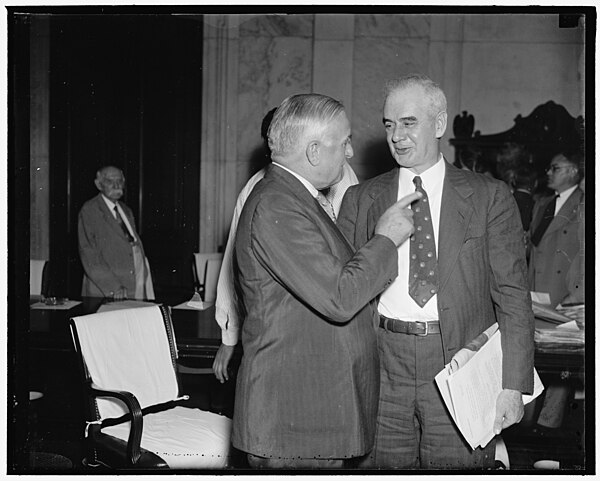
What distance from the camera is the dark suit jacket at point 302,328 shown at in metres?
2.13

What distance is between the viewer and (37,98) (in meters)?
8.02

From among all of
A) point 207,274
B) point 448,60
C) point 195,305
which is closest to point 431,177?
point 195,305

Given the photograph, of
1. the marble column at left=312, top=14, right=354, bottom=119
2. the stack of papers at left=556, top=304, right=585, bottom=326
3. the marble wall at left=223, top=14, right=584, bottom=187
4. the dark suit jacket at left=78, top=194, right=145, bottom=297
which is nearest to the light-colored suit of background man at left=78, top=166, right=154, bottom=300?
the dark suit jacket at left=78, top=194, right=145, bottom=297

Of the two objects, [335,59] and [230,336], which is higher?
[335,59]

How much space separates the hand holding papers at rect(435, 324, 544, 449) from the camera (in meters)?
2.40

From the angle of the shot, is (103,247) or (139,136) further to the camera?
(139,136)

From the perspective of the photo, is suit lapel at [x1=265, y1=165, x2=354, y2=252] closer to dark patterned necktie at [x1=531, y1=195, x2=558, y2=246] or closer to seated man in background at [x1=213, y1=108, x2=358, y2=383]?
seated man in background at [x1=213, y1=108, x2=358, y2=383]

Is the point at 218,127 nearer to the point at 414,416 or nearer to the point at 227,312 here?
the point at 227,312

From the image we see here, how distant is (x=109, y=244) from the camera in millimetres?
6207

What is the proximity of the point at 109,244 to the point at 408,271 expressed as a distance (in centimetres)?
413

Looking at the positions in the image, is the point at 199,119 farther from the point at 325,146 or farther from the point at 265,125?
the point at 325,146

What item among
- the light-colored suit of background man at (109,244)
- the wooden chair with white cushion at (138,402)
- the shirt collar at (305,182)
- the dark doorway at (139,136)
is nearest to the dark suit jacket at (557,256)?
the wooden chair with white cushion at (138,402)

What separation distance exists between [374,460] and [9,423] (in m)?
1.37

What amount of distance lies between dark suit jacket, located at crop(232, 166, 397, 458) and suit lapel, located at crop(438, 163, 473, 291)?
1.24 feet
